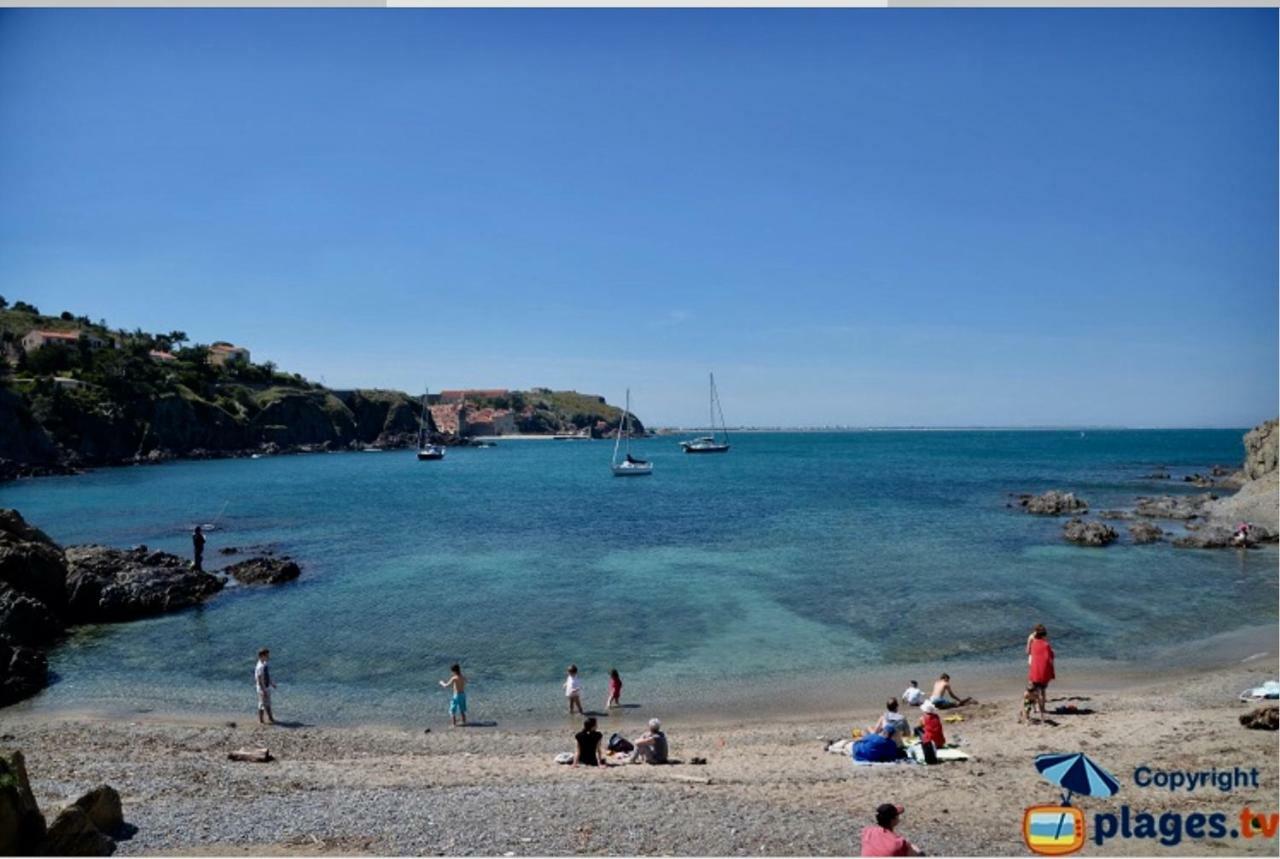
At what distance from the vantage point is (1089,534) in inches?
1513

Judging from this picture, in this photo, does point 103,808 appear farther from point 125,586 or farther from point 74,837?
point 125,586

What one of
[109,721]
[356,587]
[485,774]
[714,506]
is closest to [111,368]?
[714,506]

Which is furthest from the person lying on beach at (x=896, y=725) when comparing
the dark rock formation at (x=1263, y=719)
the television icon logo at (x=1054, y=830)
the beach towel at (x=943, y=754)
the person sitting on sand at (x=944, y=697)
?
the dark rock formation at (x=1263, y=719)

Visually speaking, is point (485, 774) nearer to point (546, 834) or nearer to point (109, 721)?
point (546, 834)

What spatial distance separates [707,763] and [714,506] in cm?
4613

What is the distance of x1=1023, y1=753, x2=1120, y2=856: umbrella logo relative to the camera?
335 inches

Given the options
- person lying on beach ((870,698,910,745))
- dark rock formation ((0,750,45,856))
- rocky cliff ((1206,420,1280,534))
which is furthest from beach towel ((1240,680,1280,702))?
rocky cliff ((1206,420,1280,534))

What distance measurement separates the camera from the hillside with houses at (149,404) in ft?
326

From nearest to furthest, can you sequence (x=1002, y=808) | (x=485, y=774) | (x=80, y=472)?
(x=1002, y=808) < (x=485, y=774) < (x=80, y=472)

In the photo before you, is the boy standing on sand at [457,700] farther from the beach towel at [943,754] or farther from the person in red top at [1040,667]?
the person in red top at [1040,667]

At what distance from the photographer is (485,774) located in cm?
1291

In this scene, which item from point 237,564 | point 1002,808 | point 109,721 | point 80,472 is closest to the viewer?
point 1002,808

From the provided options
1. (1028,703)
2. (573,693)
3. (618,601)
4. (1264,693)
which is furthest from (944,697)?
(618,601)

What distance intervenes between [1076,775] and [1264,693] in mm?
7107
